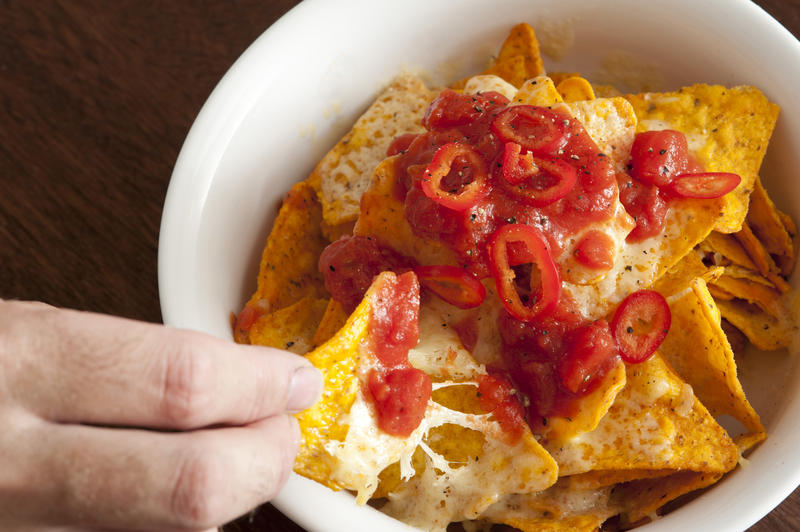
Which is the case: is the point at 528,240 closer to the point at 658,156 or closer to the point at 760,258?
the point at 658,156

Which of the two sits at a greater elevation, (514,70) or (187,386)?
(514,70)

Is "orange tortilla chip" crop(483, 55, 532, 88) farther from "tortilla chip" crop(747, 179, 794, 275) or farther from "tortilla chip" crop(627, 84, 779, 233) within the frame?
"tortilla chip" crop(747, 179, 794, 275)

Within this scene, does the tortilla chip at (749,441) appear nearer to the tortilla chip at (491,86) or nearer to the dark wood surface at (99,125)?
the tortilla chip at (491,86)

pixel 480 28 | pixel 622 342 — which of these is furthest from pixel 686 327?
pixel 480 28

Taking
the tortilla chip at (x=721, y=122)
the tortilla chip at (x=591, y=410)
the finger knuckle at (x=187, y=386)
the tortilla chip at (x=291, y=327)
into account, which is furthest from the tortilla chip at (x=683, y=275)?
→ the finger knuckle at (x=187, y=386)

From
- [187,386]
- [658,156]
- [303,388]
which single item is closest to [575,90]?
[658,156]

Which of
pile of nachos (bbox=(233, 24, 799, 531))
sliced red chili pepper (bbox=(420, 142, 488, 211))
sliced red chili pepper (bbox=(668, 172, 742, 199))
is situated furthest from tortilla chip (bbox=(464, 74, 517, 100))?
sliced red chili pepper (bbox=(668, 172, 742, 199))

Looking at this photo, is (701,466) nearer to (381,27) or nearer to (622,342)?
(622,342)
